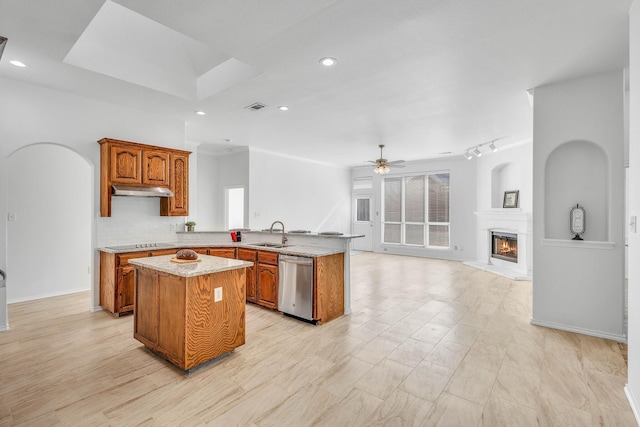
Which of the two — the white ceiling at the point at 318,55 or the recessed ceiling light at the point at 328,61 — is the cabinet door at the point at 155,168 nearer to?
the white ceiling at the point at 318,55

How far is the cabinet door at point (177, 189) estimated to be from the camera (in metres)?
4.87

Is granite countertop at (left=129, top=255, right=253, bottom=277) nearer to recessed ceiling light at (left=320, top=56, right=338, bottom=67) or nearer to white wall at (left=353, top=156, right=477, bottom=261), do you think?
recessed ceiling light at (left=320, top=56, right=338, bottom=67)

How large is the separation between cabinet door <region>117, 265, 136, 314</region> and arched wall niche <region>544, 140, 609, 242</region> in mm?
5292

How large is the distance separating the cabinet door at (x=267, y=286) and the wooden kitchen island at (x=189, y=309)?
1243mm

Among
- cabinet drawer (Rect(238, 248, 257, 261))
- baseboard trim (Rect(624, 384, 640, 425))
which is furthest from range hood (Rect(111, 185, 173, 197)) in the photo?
baseboard trim (Rect(624, 384, 640, 425))

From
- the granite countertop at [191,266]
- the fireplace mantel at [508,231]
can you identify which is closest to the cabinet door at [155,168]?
the granite countertop at [191,266]

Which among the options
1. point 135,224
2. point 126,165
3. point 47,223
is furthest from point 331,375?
point 47,223

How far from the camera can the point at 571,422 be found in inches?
79.7

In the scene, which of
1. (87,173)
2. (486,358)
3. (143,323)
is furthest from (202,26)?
(87,173)

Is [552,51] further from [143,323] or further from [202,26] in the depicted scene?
[143,323]

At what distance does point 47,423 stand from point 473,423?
277 centimetres

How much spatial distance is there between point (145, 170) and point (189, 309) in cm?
282

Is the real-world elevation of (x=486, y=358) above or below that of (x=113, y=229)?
below

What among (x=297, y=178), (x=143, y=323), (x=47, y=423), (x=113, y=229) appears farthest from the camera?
(x=297, y=178)
